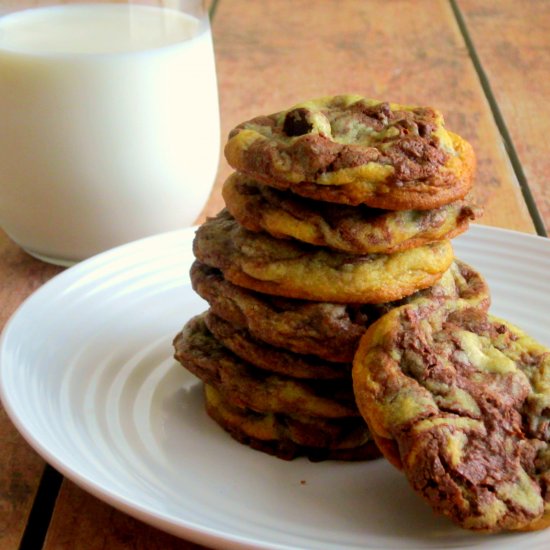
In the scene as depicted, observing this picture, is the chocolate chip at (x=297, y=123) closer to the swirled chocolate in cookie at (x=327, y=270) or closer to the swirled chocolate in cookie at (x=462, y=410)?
the swirled chocolate in cookie at (x=327, y=270)

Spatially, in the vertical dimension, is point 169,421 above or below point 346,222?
below

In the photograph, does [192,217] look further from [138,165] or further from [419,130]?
[419,130]

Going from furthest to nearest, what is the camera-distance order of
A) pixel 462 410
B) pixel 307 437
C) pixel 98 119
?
pixel 98 119 < pixel 307 437 < pixel 462 410

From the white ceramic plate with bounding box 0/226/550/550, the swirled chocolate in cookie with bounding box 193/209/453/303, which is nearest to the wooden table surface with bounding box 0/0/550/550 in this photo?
the white ceramic plate with bounding box 0/226/550/550

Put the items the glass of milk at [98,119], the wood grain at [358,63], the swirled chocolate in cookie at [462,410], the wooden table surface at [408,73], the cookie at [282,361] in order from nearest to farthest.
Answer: the swirled chocolate in cookie at [462,410]
the cookie at [282,361]
the glass of milk at [98,119]
the wooden table surface at [408,73]
the wood grain at [358,63]

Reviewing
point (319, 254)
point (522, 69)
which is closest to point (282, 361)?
point (319, 254)

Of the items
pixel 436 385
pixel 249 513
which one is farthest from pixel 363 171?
pixel 249 513

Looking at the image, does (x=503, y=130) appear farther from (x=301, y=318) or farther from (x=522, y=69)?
(x=301, y=318)

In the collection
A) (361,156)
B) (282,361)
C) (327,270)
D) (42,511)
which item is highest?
(361,156)

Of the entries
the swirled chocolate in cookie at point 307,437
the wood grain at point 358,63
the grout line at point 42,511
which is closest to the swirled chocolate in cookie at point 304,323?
the swirled chocolate in cookie at point 307,437

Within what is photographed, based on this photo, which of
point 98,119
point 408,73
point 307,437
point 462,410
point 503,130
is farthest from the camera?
point 408,73
